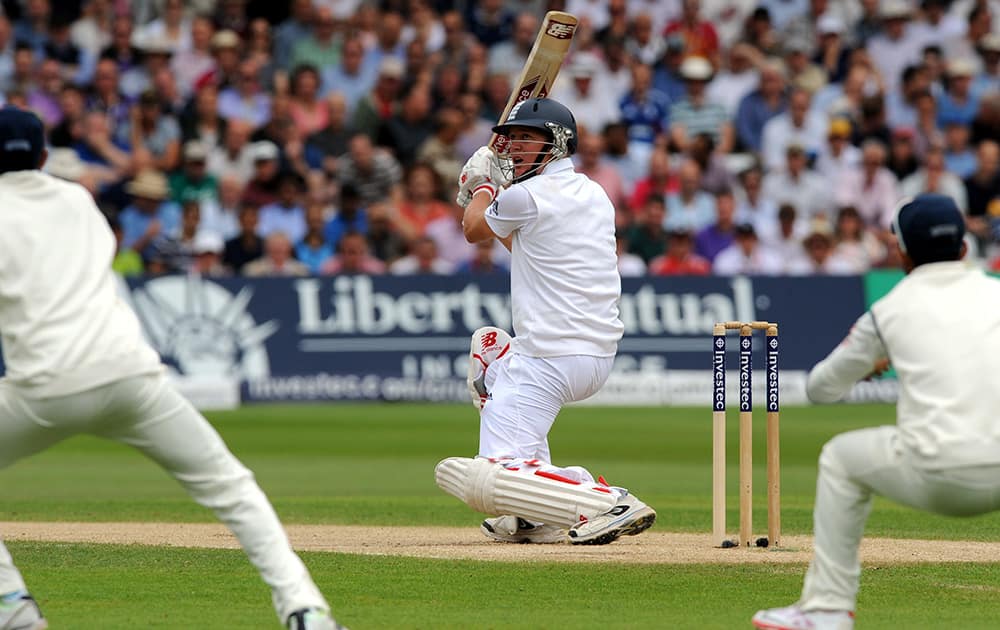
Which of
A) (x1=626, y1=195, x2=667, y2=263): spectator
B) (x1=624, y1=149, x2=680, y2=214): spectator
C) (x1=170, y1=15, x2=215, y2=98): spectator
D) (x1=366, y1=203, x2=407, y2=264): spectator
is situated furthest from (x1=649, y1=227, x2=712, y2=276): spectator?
(x1=170, y1=15, x2=215, y2=98): spectator

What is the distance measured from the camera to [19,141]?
542cm

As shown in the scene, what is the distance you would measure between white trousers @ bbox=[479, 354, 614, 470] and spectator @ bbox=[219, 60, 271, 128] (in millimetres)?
11891

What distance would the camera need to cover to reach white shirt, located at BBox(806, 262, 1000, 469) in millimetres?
5176

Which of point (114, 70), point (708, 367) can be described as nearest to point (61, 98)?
point (114, 70)

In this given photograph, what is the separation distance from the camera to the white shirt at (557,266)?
8.09 metres

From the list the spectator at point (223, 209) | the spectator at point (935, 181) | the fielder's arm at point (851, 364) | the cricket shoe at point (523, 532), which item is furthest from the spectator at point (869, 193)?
the fielder's arm at point (851, 364)

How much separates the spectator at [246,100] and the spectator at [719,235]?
16.9 feet

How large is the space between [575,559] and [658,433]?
7730 millimetres

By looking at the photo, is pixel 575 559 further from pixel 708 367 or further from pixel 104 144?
pixel 104 144

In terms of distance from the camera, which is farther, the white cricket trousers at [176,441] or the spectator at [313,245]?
the spectator at [313,245]

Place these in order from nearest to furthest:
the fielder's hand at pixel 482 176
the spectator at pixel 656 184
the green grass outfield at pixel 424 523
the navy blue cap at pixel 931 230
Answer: the navy blue cap at pixel 931 230 → the green grass outfield at pixel 424 523 → the fielder's hand at pixel 482 176 → the spectator at pixel 656 184

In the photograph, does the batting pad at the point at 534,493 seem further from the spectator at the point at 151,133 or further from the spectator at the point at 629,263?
the spectator at the point at 151,133

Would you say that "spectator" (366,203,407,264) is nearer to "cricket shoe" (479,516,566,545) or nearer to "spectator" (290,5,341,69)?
"spectator" (290,5,341,69)

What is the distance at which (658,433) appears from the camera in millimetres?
15445
